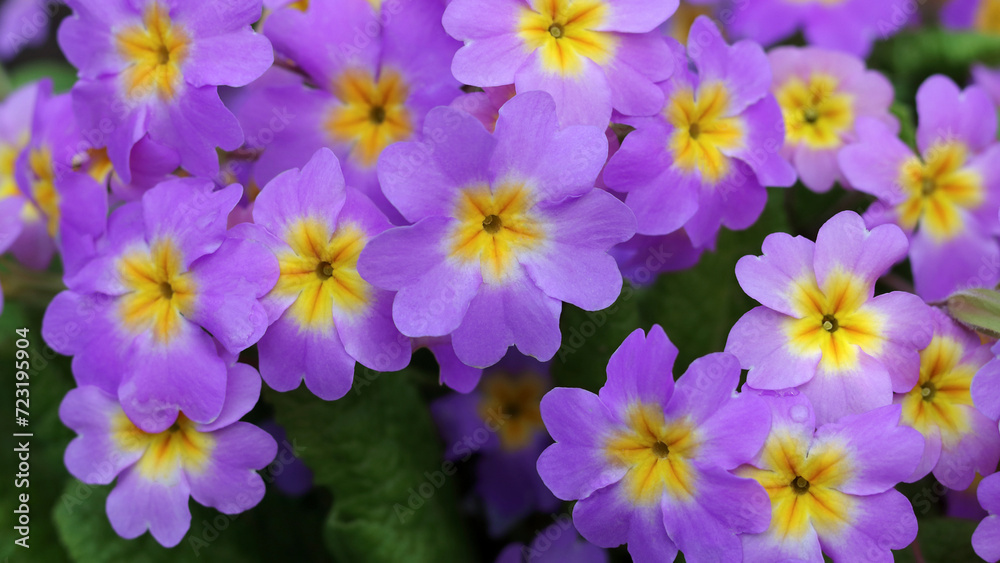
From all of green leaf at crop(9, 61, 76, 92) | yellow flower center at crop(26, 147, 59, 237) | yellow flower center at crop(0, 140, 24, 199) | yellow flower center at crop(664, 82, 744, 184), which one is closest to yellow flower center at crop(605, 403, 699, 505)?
yellow flower center at crop(664, 82, 744, 184)

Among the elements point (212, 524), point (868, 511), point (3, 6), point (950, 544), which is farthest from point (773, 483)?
point (3, 6)

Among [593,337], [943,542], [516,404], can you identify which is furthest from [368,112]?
[943,542]

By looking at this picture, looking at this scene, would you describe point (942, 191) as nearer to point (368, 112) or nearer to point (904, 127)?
point (904, 127)

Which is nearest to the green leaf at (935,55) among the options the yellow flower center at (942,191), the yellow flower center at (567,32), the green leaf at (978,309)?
the yellow flower center at (942,191)

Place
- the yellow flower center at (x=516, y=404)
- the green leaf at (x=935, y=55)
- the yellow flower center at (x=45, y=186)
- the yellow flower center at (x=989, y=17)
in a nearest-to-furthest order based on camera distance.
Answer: the yellow flower center at (x=45, y=186) < the yellow flower center at (x=516, y=404) < the green leaf at (x=935, y=55) < the yellow flower center at (x=989, y=17)

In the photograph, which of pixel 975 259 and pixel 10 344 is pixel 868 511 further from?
pixel 10 344

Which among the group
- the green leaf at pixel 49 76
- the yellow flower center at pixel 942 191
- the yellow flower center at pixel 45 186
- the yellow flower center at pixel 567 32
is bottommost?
the green leaf at pixel 49 76

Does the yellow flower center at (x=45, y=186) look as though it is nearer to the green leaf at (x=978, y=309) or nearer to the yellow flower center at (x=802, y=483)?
the yellow flower center at (x=802, y=483)
